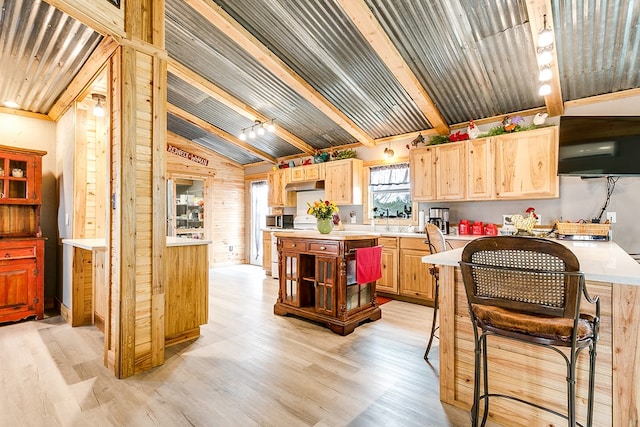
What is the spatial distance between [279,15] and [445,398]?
3746 mm

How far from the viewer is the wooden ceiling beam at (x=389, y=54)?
2844 mm

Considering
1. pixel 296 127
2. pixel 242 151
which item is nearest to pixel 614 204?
pixel 296 127

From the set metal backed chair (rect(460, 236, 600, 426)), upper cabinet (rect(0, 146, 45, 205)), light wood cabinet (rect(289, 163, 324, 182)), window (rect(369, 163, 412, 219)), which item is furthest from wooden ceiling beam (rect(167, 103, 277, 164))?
metal backed chair (rect(460, 236, 600, 426))

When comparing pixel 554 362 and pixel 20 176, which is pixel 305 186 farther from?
pixel 554 362

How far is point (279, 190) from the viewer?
684cm

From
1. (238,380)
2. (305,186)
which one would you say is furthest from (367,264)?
(305,186)

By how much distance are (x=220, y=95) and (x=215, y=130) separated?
1537mm

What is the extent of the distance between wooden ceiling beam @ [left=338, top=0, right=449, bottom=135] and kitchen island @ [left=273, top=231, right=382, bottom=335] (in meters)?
1.91

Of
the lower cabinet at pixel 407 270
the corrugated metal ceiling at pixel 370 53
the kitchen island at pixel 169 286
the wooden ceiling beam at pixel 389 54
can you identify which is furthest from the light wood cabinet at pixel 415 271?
the kitchen island at pixel 169 286

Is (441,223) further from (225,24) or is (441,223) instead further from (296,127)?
(225,24)

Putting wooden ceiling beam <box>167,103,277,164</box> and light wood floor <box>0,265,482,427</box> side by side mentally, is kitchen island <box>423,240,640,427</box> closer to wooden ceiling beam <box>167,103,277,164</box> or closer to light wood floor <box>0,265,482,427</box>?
light wood floor <box>0,265,482,427</box>

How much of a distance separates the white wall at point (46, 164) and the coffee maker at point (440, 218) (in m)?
5.47

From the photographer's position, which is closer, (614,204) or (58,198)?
(614,204)

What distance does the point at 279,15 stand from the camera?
3.23 m
